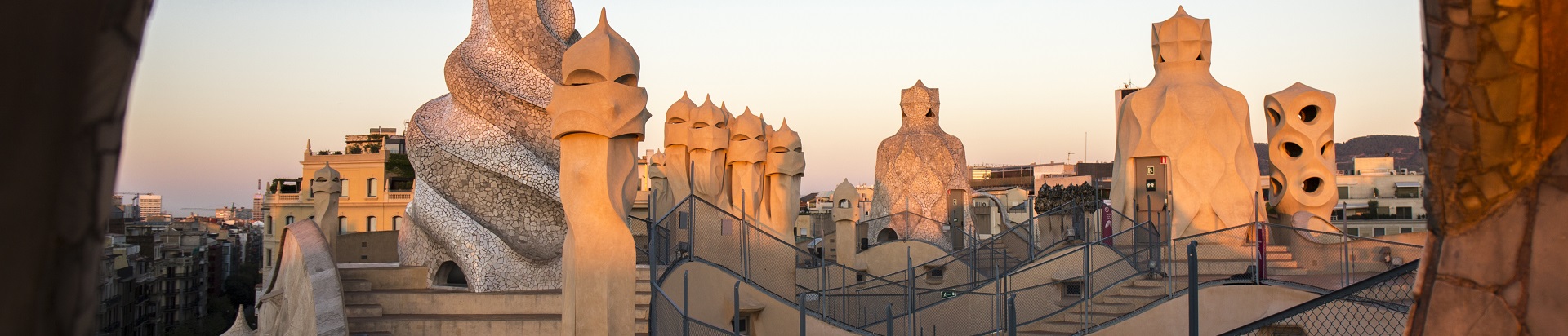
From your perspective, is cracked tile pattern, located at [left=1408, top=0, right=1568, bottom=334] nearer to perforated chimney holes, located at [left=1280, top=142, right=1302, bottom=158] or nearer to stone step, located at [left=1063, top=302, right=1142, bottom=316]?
stone step, located at [left=1063, top=302, right=1142, bottom=316]

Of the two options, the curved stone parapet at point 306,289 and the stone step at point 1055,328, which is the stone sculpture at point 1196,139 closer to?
the stone step at point 1055,328

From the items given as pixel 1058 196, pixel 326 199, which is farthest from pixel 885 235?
pixel 326 199

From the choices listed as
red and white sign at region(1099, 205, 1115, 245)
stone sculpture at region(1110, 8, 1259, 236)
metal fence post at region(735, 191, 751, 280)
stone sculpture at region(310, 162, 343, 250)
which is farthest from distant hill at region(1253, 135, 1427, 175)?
stone sculpture at region(310, 162, 343, 250)

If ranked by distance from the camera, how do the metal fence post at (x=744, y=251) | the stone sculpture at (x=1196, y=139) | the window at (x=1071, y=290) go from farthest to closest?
the stone sculpture at (x=1196, y=139)
the window at (x=1071, y=290)
the metal fence post at (x=744, y=251)

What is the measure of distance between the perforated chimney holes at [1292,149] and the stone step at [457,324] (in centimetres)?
1146

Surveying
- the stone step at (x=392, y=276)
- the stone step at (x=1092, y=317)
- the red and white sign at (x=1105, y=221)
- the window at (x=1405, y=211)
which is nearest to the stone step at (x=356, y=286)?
the stone step at (x=392, y=276)

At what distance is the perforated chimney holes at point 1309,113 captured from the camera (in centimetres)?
1673

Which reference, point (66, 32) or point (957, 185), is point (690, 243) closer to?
point (66, 32)

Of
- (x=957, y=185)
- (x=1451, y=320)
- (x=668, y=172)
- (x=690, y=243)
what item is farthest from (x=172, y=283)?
(x=1451, y=320)

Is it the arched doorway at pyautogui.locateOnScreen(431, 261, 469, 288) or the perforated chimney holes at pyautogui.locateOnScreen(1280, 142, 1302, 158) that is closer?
the arched doorway at pyautogui.locateOnScreen(431, 261, 469, 288)

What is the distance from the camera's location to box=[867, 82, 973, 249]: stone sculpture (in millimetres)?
28484

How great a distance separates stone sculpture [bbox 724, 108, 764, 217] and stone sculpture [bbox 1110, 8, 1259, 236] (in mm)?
5218

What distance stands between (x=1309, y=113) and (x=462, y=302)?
40.6ft

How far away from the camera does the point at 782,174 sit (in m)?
18.9
